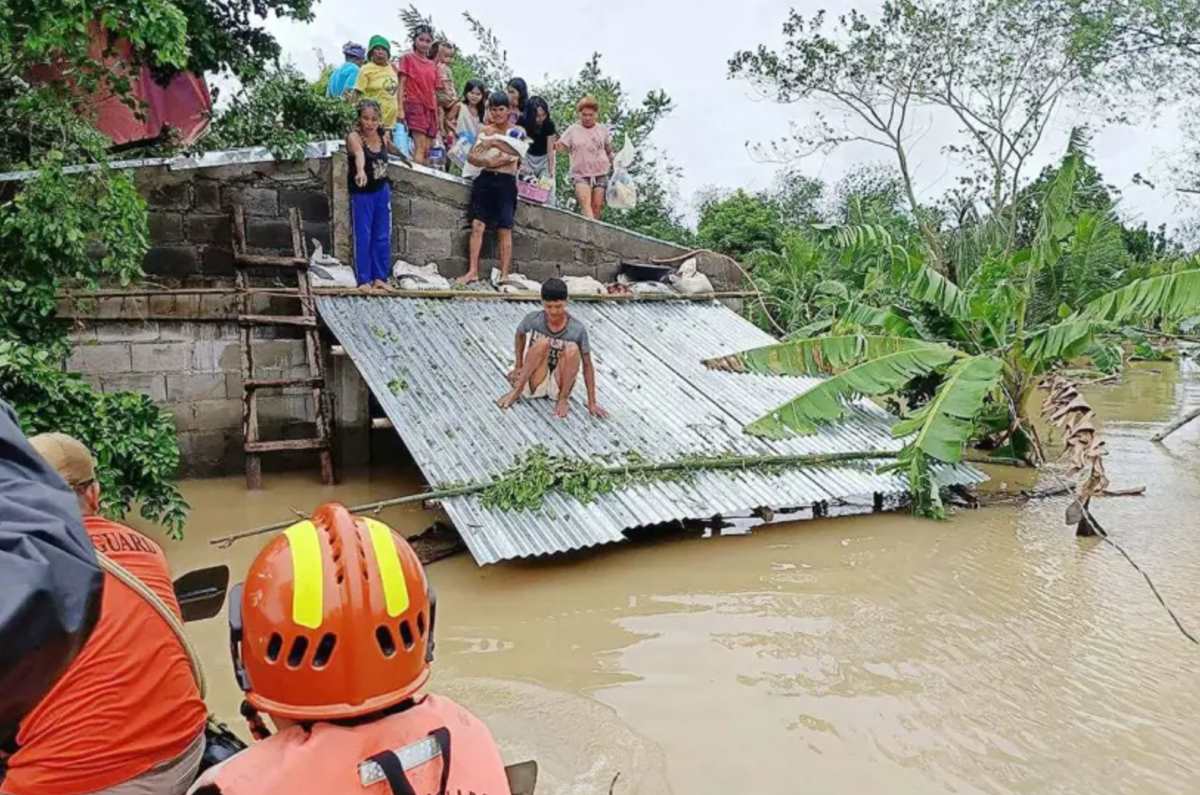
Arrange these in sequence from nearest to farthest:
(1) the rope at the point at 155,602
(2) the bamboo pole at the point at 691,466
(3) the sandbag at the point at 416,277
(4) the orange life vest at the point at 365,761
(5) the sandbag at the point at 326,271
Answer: (4) the orange life vest at the point at 365,761 → (1) the rope at the point at 155,602 → (2) the bamboo pole at the point at 691,466 → (5) the sandbag at the point at 326,271 → (3) the sandbag at the point at 416,277

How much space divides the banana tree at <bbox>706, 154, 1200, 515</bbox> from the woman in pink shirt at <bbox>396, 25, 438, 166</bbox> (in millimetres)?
4392

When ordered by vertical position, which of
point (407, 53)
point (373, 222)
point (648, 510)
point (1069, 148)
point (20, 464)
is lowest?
point (648, 510)

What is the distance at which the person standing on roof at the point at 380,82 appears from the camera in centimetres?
983

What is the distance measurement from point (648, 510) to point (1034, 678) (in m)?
2.51

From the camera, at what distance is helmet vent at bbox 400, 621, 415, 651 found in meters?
1.47

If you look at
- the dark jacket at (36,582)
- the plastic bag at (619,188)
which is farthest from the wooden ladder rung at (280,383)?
the dark jacket at (36,582)

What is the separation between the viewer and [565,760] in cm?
401

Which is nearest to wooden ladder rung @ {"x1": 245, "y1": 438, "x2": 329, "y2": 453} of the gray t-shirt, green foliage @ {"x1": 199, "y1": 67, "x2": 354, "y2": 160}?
the gray t-shirt

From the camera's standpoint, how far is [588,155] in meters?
11.1

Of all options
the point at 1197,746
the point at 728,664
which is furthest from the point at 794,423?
the point at 1197,746

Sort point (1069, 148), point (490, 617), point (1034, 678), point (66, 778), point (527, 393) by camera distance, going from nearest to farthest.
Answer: point (66, 778), point (1034, 678), point (490, 617), point (527, 393), point (1069, 148)

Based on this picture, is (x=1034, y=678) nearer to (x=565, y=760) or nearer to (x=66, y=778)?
(x=565, y=760)

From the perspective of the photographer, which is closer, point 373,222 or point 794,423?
point 794,423

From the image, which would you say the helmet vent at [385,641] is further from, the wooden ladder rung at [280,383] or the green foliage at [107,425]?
the wooden ladder rung at [280,383]
